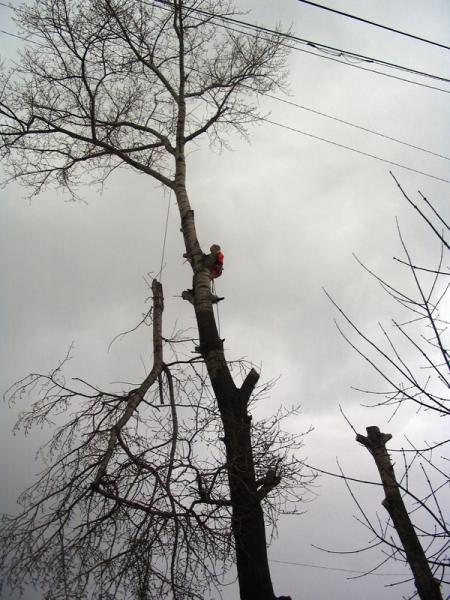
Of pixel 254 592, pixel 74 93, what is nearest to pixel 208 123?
pixel 74 93

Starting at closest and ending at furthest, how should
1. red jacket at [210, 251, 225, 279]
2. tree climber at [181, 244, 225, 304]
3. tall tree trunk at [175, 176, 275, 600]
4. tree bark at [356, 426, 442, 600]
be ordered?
1. tree bark at [356, 426, 442, 600]
2. tall tree trunk at [175, 176, 275, 600]
3. tree climber at [181, 244, 225, 304]
4. red jacket at [210, 251, 225, 279]

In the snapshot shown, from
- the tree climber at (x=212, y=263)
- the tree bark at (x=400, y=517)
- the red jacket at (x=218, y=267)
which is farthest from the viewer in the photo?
the red jacket at (x=218, y=267)

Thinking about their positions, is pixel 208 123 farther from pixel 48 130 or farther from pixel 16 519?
pixel 16 519

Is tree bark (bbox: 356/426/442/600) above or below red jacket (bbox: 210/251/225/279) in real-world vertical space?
below

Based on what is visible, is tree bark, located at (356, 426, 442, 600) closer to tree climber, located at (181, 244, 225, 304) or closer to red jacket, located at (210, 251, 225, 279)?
tree climber, located at (181, 244, 225, 304)

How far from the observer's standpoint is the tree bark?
7.91 ft

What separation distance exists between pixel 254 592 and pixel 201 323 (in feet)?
8.26

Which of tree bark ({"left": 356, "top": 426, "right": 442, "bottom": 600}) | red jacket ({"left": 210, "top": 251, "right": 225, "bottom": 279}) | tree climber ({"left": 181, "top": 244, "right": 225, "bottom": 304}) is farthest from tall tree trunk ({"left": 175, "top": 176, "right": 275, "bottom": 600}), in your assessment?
tree bark ({"left": 356, "top": 426, "right": 442, "bottom": 600})

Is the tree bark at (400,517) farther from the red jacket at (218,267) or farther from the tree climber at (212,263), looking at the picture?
the red jacket at (218,267)

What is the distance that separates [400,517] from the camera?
8.86 feet

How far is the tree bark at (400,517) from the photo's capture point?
2.41m

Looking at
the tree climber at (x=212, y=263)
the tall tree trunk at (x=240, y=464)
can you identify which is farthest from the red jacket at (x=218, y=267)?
the tall tree trunk at (x=240, y=464)

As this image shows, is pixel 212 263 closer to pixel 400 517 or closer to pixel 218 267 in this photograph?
pixel 218 267

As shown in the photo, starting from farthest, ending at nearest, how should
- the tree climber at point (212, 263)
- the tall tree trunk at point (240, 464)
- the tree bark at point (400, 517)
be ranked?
1. the tree climber at point (212, 263)
2. the tall tree trunk at point (240, 464)
3. the tree bark at point (400, 517)
